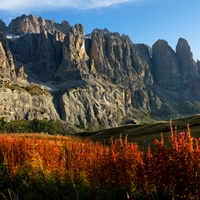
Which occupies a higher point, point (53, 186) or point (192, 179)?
point (192, 179)

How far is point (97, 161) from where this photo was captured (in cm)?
936

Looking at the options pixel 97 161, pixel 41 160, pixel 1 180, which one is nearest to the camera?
pixel 97 161

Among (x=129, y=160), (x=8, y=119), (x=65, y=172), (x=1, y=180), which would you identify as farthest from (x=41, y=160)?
(x=8, y=119)

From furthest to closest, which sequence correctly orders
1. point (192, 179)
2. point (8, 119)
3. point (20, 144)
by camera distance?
point (8, 119) < point (20, 144) < point (192, 179)

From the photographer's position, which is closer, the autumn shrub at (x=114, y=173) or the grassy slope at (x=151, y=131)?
the autumn shrub at (x=114, y=173)

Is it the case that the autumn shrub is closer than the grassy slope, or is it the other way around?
the autumn shrub

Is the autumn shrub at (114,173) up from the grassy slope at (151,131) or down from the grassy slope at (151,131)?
up

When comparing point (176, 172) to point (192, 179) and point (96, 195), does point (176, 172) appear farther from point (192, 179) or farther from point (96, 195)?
point (96, 195)

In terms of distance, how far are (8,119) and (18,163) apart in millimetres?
191269

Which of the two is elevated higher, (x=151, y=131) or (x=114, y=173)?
(x=114, y=173)

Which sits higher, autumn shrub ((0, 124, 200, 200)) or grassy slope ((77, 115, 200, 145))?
autumn shrub ((0, 124, 200, 200))

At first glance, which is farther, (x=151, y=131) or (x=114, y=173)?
(x=151, y=131)

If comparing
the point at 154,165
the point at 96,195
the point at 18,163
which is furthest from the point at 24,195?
the point at 154,165

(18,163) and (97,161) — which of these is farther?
(18,163)
